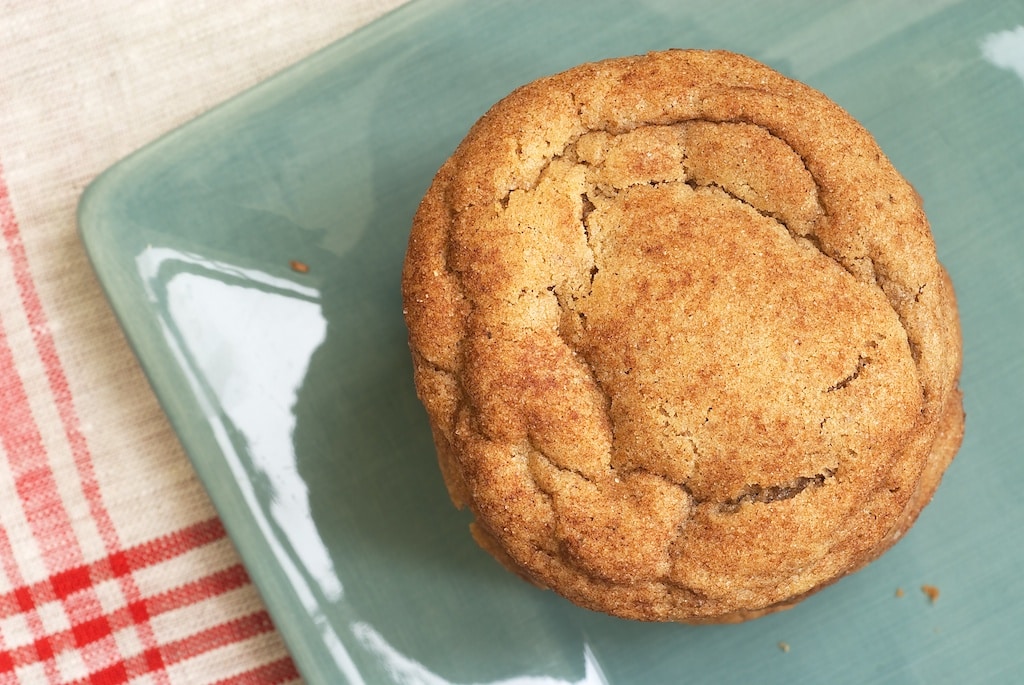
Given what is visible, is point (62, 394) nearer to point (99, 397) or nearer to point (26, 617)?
point (99, 397)

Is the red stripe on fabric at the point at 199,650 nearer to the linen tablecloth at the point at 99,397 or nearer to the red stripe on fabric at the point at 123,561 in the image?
the linen tablecloth at the point at 99,397

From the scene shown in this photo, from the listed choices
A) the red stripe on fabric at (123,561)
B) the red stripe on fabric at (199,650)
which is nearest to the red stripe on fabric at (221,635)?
the red stripe on fabric at (199,650)

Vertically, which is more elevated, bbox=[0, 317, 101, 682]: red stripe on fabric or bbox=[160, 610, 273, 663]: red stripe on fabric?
bbox=[0, 317, 101, 682]: red stripe on fabric

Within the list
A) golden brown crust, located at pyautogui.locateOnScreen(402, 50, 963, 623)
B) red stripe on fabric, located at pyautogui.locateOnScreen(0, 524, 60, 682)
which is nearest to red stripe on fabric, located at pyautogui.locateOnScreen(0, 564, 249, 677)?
red stripe on fabric, located at pyautogui.locateOnScreen(0, 524, 60, 682)

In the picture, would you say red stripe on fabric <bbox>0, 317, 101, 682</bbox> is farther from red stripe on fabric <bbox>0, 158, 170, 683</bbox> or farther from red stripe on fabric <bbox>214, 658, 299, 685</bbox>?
red stripe on fabric <bbox>214, 658, 299, 685</bbox>

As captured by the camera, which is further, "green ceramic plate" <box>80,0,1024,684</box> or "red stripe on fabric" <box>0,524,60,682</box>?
"red stripe on fabric" <box>0,524,60,682</box>

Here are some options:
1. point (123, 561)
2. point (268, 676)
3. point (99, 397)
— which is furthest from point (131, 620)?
point (99, 397)
